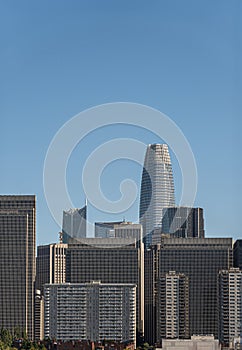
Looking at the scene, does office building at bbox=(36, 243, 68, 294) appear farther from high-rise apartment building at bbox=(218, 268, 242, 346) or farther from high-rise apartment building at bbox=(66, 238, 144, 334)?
high-rise apartment building at bbox=(218, 268, 242, 346)

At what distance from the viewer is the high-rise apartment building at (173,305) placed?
1132 cm

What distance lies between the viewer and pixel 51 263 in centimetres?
1305

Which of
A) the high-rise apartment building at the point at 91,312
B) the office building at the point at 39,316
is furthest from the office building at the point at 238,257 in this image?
the office building at the point at 39,316

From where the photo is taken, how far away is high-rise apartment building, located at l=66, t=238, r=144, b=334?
1258 cm

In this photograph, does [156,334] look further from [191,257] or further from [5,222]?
[5,222]

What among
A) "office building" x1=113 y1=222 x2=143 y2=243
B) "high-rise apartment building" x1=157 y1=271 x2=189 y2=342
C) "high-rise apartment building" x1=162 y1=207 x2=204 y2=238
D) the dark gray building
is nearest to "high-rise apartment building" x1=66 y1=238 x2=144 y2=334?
the dark gray building

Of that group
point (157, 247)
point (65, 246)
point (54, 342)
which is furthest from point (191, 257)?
point (54, 342)

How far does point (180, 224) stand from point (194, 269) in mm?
800

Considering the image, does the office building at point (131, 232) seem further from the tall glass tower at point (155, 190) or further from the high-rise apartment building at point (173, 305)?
the high-rise apartment building at point (173, 305)

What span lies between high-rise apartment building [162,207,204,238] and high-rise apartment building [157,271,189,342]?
549 mm

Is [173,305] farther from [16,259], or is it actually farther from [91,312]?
[16,259]

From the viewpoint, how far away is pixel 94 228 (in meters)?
10.1

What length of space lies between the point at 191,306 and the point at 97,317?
1.17 meters

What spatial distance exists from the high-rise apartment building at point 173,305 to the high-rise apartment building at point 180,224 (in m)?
0.55
